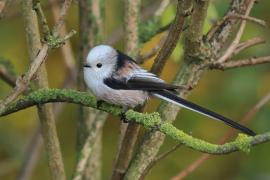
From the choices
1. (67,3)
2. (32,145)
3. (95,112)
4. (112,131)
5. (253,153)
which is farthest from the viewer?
(112,131)

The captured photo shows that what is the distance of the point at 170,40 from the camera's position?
2.19 meters

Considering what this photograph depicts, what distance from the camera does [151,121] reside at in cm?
197

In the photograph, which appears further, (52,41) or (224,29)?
(224,29)

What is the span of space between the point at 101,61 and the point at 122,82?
0.13m

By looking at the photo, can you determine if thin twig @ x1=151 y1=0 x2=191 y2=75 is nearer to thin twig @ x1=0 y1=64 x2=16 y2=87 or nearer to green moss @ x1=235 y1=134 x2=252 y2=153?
green moss @ x1=235 y1=134 x2=252 y2=153

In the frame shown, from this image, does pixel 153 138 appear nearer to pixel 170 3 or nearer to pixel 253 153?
pixel 170 3

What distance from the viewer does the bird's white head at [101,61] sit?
2.78 metres

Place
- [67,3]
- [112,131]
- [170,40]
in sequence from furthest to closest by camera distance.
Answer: [112,131] < [170,40] < [67,3]

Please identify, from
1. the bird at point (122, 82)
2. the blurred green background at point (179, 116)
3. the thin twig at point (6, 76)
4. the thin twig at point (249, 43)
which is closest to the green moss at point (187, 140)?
the bird at point (122, 82)

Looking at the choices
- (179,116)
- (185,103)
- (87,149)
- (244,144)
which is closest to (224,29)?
(185,103)

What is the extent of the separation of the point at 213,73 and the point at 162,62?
1.98 m

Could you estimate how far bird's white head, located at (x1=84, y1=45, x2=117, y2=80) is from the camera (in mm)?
2781

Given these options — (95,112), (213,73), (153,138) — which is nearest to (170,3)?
(95,112)

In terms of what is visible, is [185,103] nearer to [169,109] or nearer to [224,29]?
[169,109]
